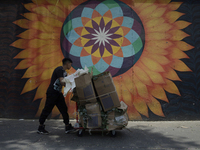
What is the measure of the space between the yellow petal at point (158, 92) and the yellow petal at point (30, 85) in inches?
Answer: 155

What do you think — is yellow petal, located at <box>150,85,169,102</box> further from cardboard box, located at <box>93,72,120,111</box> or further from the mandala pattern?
cardboard box, located at <box>93,72,120,111</box>

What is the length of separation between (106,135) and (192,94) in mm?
3509

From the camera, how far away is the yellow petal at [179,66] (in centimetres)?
584

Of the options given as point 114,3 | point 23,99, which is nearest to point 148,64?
point 114,3

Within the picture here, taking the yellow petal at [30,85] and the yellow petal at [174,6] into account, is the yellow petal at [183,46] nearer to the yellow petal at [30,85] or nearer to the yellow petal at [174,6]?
the yellow petal at [174,6]

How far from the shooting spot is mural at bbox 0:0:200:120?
581 centimetres

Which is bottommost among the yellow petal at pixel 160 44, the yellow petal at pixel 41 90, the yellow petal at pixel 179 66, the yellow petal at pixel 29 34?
the yellow petal at pixel 41 90

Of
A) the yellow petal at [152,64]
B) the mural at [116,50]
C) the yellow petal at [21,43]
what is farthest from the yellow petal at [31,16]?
the yellow petal at [152,64]

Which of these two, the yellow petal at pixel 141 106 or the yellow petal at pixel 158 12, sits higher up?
the yellow petal at pixel 158 12

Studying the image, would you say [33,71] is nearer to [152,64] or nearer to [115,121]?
[115,121]

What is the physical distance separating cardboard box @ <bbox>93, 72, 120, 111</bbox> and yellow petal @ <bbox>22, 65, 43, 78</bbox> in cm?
303

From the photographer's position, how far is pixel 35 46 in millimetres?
6070

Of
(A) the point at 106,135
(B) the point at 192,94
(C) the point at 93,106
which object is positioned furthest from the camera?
(B) the point at 192,94

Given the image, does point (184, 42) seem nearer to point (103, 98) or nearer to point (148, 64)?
point (148, 64)
